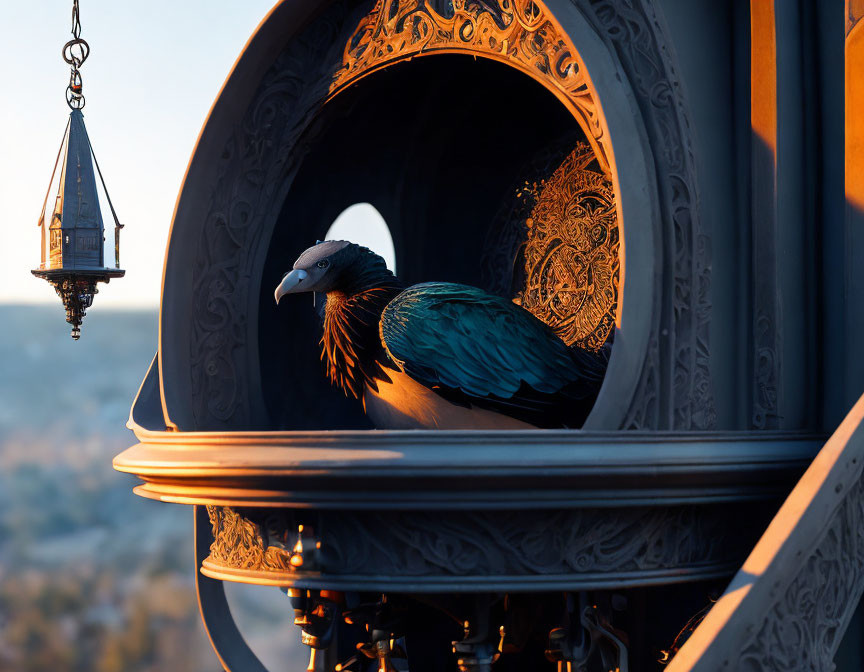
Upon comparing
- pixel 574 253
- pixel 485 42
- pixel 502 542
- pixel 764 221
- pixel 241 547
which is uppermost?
pixel 485 42

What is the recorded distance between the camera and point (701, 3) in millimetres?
3330

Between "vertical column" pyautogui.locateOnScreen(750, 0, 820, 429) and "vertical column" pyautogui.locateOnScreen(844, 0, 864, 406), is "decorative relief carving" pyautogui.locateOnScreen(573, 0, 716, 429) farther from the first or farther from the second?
"vertical column" pyautogui.locateOnScreen(844, 0, 864, 406)

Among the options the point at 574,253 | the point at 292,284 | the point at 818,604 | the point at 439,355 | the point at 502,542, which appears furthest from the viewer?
the point at 574,253

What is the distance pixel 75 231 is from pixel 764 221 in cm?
243

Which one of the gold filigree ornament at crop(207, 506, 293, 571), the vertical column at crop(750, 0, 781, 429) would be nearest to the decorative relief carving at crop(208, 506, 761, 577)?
the gold filigree ornament at crop(207, 506, 293, 571)

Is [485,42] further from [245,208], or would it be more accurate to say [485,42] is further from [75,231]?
[75,231]

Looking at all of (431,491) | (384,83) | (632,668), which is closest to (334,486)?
(431,491)

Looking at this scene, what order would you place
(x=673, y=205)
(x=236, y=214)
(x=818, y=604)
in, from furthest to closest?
(x=236, y=214) < (x=673, y=205) < (x=818, y=604)

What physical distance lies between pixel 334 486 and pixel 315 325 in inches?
58.8

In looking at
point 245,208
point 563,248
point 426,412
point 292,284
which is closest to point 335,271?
point 292,284

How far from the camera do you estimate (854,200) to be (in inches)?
120

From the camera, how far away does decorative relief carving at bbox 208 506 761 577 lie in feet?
9.08

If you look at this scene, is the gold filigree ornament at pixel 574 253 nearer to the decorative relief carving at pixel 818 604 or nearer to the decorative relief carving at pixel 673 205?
the decorative relief carving at pixel 673 205

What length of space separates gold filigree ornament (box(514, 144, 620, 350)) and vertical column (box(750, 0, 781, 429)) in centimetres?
76
